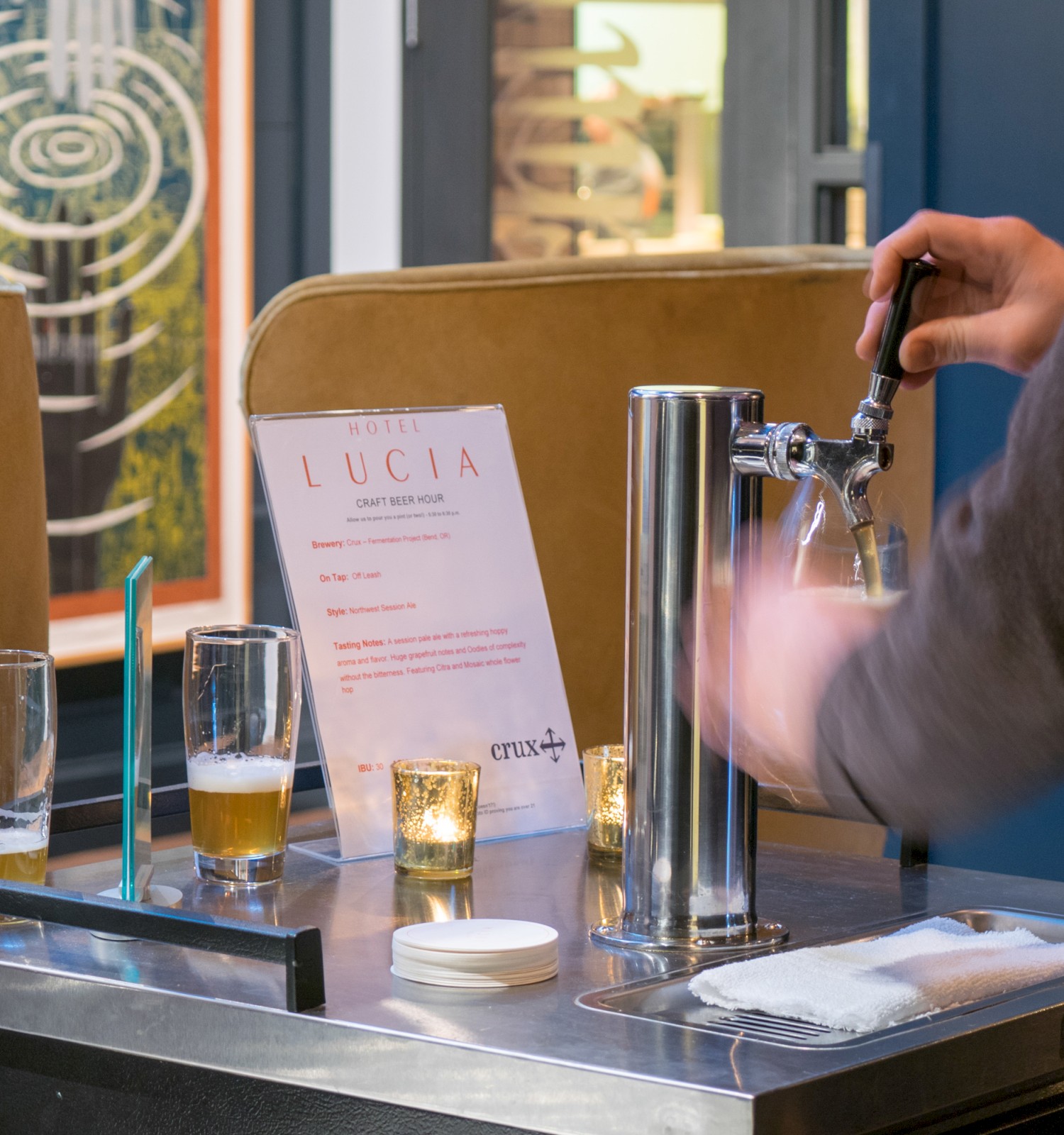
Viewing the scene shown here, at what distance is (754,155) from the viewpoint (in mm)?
3355

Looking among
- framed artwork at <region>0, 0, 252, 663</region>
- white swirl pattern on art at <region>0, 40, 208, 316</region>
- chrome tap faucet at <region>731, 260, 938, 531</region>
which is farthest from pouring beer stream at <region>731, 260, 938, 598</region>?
white swirl pattern on art at <region>0, 40, 208, 316</region>

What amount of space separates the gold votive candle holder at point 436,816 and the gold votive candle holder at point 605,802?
0.30 ft

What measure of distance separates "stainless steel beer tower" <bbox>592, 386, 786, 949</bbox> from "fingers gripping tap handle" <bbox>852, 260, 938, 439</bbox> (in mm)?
62

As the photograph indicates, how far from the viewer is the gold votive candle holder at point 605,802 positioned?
1.08m

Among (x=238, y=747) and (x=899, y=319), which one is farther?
(x=238, y=747)

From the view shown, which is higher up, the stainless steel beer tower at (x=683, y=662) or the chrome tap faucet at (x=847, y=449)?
the chrome tap faucet at (x=847, y=449)

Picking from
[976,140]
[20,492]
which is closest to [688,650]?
[20,492]

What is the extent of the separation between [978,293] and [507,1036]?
0.59 meters

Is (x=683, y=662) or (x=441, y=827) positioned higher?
(x=683, y=662)

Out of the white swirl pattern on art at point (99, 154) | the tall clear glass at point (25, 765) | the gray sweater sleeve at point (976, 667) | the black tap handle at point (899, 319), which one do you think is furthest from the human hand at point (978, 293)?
the white swirl pattern on art at point (99, 154)

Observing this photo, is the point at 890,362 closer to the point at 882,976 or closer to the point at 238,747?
the point at 882,976

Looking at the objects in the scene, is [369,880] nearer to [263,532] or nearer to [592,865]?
[592,865]

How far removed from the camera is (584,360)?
1641 mm

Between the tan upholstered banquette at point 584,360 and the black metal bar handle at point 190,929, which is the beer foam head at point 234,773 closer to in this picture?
the black metal bar handle at point 190,929
